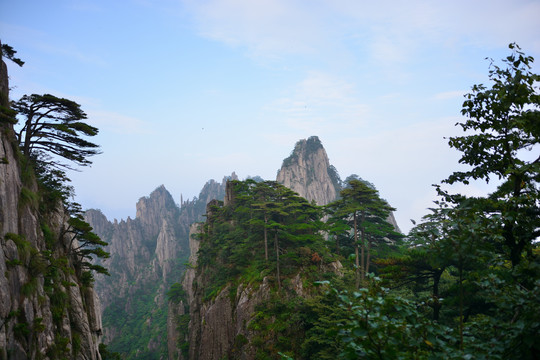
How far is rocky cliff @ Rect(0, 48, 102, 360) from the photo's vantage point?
31.8ft

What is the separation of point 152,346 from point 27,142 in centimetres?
5343

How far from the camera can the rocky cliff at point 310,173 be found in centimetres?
6672

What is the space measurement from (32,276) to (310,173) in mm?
60440

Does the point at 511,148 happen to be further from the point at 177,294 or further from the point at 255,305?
the point at 177,294

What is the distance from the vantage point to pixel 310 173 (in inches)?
2689

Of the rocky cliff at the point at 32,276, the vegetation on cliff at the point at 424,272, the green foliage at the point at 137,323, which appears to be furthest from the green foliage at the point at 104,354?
the green foliage at the point at 137,323

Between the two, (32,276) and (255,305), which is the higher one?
(32,276)

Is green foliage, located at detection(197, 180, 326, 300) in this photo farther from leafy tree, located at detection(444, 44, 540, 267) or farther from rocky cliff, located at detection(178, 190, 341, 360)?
leafy tree, located at detection(444, 44, 540, 267)

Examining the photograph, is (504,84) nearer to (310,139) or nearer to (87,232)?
(87,232)

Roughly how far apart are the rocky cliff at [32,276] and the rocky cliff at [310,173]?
53518mm

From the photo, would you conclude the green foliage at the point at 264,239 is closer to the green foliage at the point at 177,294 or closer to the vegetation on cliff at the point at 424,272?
the vegetation on cliff at the point at 424,272

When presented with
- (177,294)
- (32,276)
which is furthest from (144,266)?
(32,276)

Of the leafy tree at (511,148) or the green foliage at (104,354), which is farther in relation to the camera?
the green foliage at (104,354)

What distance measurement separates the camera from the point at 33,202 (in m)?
12.9
